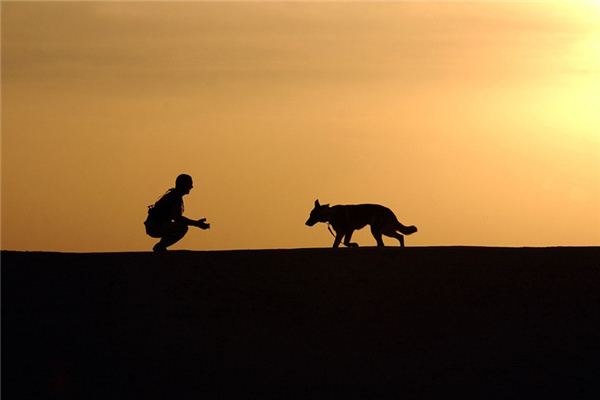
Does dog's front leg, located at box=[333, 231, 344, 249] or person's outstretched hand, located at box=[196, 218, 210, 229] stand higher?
dog's front leg, located at box=[333, 231, 344, 249]

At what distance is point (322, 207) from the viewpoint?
80.6 ft

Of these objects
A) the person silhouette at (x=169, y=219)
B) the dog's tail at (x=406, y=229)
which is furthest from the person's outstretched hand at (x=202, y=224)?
the dog's tail at (x=406, y=229)

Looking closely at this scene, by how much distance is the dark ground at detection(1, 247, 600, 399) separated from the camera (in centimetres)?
1496

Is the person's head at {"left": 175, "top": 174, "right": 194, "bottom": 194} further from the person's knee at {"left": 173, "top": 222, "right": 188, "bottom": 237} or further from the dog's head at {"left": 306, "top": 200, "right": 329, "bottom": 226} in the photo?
the dog's head at {"left": 306, "top": 200, "right": 329, "bottom": 226}

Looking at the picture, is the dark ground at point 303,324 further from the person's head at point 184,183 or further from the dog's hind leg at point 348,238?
the dog's hind leg at point 348,238

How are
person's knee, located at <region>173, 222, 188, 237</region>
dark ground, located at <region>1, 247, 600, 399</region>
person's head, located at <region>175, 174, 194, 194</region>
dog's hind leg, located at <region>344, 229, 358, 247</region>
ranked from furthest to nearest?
dog's hind leg, located at <region>344, 229, 358, 247</region> → person's knee, located at <region>173, 222, 188, 237</region> → person's head, located at <region>175, 174, 194, 194</region> → dark ground, located at <region>1, 247, 600, 399</region>

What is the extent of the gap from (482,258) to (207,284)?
377 centimetres

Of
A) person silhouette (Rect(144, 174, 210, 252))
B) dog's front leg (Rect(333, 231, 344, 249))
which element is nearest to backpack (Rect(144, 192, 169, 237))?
person silhouette (Rect(144, 174, 210, 252))

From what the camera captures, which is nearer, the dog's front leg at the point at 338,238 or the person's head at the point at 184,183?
the person's head at the point at 184,183

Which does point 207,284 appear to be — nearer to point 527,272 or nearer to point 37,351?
point 37,351

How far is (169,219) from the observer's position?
19.0 m

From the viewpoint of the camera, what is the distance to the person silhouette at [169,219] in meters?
19.0

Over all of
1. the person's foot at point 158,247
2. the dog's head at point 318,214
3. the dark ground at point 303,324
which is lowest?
the dark ground at point 303,324

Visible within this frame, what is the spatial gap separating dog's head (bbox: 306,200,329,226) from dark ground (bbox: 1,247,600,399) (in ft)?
19.7
